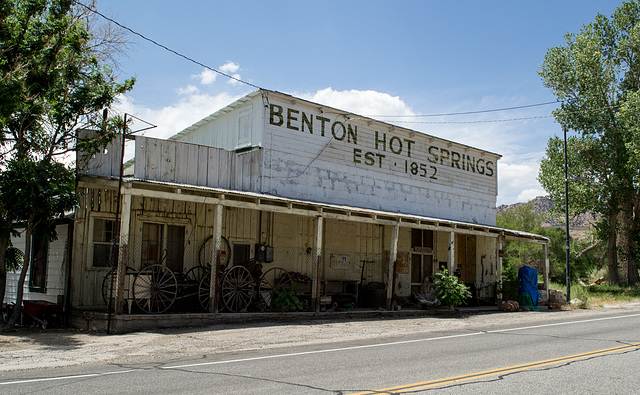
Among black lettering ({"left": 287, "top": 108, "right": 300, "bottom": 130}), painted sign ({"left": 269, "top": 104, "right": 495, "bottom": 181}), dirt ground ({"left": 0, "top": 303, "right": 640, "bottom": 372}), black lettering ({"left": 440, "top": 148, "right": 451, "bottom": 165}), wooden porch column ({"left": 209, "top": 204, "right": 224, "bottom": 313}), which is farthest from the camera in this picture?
black lettering ({"left": 440, "top": 148, "right": 451, "bottom": 165})

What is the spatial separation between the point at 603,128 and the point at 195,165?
29.0 m

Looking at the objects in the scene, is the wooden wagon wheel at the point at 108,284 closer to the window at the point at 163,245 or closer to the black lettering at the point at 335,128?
the window at the point at 163,245

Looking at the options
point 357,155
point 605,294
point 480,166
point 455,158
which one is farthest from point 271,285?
point 605,294

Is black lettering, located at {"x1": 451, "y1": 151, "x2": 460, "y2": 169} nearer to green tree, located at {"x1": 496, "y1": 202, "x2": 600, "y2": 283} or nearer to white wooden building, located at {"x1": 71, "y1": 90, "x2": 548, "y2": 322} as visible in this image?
white wooden building, located at {"x1": 71, "y1": 90, "x2": 548, "y2": 322}

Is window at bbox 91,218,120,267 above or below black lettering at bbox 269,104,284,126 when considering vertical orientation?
below

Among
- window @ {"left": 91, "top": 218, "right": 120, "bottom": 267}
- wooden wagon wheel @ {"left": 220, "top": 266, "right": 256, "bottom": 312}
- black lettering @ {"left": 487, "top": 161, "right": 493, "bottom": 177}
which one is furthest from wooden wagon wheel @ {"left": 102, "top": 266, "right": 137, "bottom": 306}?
black lettering @ {"left": 487, "top": 161, "right": 493, "bottom": 177}

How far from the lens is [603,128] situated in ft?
111

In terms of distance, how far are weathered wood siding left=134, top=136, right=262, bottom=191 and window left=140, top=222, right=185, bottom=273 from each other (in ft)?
4.93

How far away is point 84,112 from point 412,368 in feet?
34.9

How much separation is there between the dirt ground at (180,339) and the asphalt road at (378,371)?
2.42ft

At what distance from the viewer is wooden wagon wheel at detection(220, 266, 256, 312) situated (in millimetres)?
14109

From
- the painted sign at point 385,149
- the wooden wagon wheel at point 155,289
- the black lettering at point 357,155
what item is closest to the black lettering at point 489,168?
the painted sign at point 385,149

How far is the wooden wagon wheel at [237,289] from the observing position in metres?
14.1

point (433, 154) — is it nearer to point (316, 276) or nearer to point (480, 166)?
point (480, 166)
